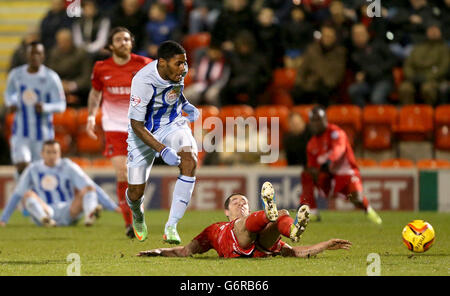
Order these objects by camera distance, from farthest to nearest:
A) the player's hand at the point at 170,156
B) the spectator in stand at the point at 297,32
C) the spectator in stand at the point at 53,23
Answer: the spectator in stand at the point at 53,23 → the spectator in stand at the point at 297,32 → the player's hand at the point at 170,156

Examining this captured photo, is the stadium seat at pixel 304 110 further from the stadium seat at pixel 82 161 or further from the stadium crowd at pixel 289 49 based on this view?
the stadium seat at pixel 82 161

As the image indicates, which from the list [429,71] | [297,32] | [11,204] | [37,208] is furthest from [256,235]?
[297,32]

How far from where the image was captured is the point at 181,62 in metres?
7.95

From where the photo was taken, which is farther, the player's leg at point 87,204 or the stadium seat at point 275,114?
the stadium seat at point 275,114

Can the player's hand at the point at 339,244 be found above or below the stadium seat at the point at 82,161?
above

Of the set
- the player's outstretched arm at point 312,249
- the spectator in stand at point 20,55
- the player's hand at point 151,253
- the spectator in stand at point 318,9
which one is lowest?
the player's hand at point 151,253

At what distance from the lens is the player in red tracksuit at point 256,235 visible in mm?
6746

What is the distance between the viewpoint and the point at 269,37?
50.8 ft

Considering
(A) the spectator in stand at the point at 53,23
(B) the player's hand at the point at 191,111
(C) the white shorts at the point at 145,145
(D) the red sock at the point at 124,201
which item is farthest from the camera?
(A) the spectator in stand at the point at 53,23

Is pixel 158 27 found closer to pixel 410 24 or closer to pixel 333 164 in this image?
pixel 410 24

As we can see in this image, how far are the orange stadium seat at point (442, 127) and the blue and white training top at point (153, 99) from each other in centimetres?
678

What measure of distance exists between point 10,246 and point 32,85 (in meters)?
3.71

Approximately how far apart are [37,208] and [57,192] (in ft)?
1.54

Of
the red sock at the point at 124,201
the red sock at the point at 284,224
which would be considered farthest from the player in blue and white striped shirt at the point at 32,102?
the red sock at the point at 284,224
